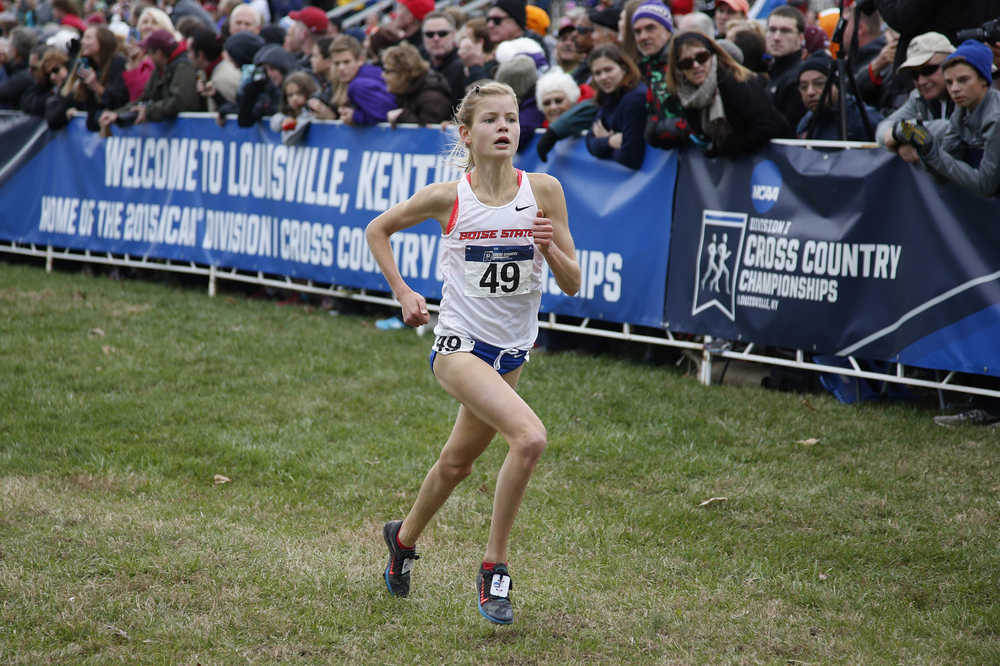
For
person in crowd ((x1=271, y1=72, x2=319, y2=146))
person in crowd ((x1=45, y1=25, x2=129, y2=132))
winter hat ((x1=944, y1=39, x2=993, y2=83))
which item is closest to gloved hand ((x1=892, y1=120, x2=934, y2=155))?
winter hat ((x1=944, y1=39, x2=993, y2=83))

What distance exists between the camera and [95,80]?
14.4 meters

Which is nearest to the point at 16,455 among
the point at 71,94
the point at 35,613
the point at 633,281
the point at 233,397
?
the point at 233,397

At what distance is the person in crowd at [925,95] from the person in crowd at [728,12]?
8.91 feet

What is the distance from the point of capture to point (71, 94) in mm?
14648

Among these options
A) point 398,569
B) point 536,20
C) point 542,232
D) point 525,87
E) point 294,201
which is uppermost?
point 536,20

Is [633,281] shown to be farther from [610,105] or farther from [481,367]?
[481,367]

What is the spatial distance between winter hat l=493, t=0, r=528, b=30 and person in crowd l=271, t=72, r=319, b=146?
2.13m

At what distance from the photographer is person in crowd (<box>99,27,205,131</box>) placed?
531 inches

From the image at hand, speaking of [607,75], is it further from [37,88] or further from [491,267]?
[37,88]

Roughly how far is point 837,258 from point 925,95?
4.11 feet

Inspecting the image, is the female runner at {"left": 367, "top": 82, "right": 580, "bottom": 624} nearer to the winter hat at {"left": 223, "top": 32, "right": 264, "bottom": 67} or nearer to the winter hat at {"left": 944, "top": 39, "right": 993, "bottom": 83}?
the winter hat at {"left": 944, "top": 39, "right": 993, "bottom": 83}

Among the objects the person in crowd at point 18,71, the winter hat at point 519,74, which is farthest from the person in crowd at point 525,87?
the person in crowd at point 18,71

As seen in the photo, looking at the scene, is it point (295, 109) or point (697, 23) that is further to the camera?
point (295, 109)

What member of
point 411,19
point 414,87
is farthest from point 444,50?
point 411,19
